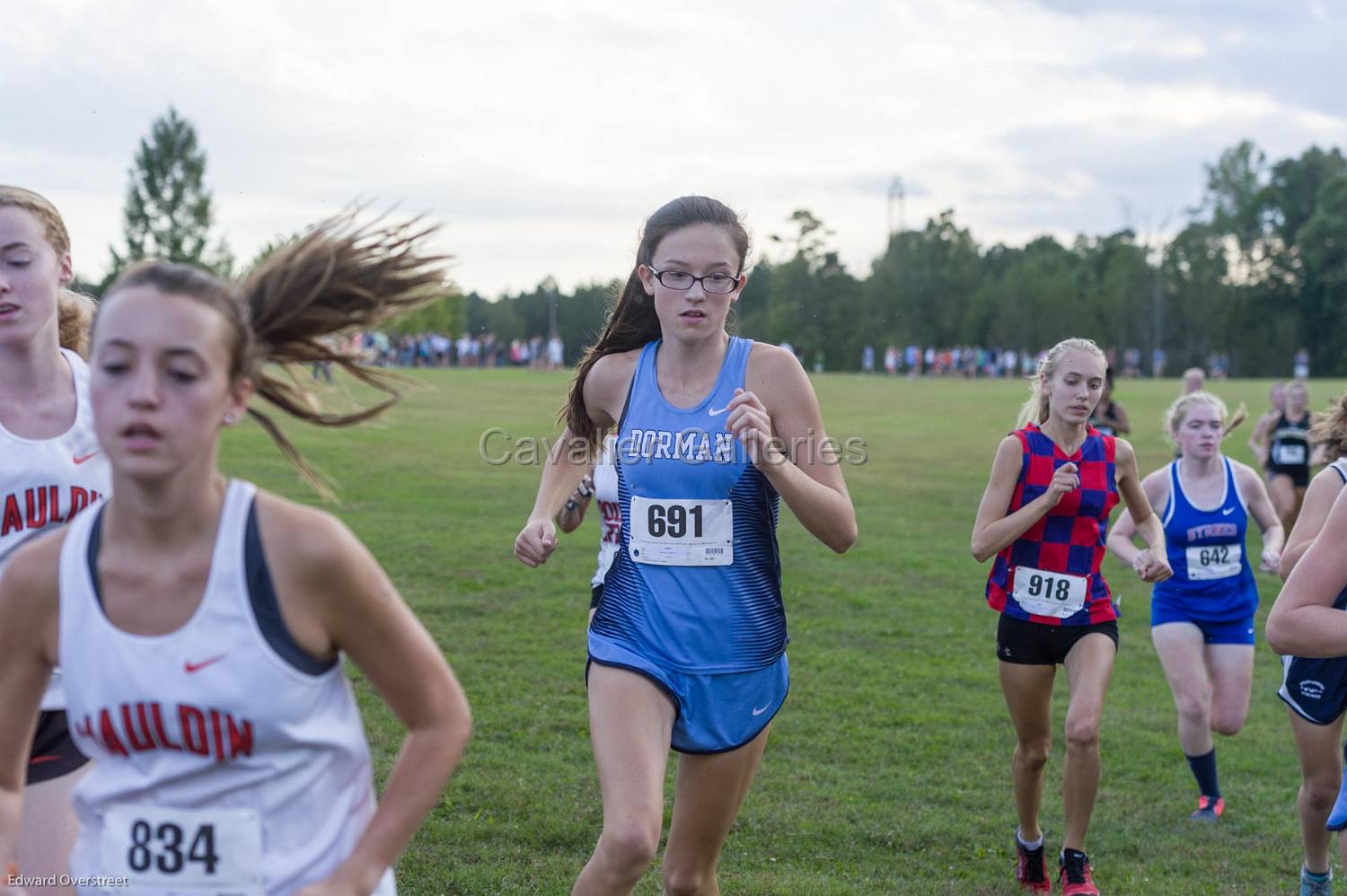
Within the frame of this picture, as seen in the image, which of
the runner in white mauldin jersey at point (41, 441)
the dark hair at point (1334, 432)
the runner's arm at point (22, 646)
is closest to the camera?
the runner's arm at point (22, 646)

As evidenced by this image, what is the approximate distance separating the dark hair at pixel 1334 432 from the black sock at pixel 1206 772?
253 centimetres

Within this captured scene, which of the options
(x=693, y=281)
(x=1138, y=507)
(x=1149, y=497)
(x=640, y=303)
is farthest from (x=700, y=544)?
(x=1149, y=497)

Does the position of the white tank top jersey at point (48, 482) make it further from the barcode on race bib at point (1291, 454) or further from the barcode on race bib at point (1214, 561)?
the barcode on race bib at point (1291, 454)

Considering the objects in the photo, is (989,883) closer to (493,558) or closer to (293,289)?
(293,289)

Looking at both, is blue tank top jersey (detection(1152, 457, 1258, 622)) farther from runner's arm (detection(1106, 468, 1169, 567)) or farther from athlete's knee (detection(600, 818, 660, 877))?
athlete's knee (detection(600, 818, 660, 877))

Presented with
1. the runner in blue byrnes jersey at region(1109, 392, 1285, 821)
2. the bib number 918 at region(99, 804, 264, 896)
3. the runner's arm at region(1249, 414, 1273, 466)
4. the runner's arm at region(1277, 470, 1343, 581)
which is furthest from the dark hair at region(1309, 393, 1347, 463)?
the runner's arm at region(1249, 414, 1273, 466)

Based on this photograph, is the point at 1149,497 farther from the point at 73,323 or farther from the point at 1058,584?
the point at 73,323

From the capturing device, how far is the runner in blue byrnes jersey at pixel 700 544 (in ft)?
12.7

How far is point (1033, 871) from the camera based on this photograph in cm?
557

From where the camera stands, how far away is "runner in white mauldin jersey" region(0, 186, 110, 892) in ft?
10.5

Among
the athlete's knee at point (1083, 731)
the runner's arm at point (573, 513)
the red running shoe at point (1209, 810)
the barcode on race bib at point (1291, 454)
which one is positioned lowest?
the red running shoe at point (1209, 810)

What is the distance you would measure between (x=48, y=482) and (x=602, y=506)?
286 centimetres

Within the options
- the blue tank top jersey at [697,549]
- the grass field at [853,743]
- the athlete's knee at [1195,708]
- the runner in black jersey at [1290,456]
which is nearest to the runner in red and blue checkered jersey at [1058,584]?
the grass field at [853,743]

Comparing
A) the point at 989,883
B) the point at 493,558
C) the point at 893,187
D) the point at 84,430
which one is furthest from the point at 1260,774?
the point at 893,187
